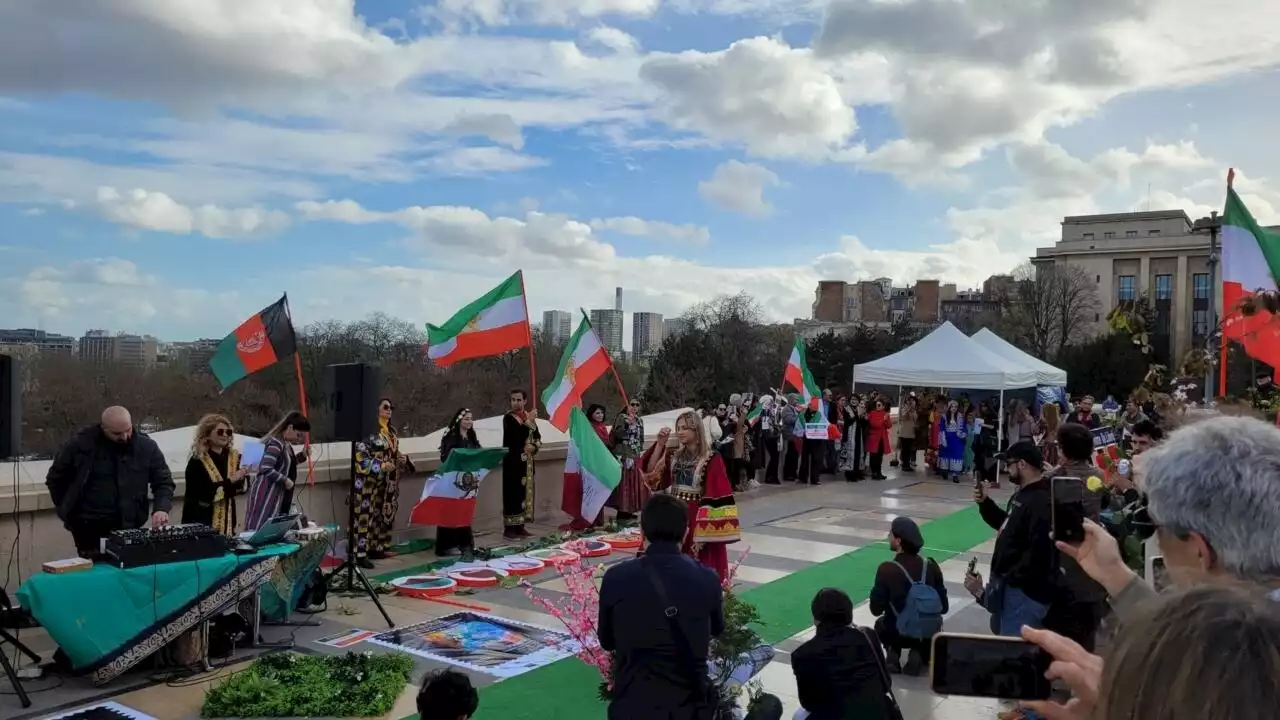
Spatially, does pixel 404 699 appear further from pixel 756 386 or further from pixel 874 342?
pixel 874 342

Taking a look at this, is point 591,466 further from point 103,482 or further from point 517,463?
point 103,482

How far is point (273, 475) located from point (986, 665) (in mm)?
7574

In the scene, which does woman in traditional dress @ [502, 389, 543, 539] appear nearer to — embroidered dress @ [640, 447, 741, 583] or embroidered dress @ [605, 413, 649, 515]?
embroidered dress @ [605, 413, 649, 515]

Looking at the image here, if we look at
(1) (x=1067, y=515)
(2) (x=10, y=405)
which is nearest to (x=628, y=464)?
(2) (x=10, y=405)

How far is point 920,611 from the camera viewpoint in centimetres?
624

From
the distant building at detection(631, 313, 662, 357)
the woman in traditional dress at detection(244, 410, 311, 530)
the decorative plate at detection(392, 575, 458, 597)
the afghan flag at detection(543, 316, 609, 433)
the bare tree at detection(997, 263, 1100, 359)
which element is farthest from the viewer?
the distant building at detection(631, 313, 662, 357)

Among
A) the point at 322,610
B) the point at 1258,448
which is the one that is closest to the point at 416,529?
the point at 322,610

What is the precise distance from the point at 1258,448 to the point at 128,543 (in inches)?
252

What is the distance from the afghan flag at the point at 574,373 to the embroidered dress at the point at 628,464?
1.45 meters

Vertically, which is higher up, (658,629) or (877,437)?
(658,629)

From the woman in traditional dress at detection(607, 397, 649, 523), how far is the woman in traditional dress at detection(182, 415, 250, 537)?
5693 millimetres

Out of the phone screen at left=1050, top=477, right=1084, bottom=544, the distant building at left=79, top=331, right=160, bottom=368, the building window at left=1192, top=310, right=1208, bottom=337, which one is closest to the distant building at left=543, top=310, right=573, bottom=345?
the distant building at left=79, top=331, right=160, bottom=368

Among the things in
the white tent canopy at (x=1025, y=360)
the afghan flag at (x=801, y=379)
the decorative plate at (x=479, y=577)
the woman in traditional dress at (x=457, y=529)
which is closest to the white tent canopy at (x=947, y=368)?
the white tent canopy at (x=1025, y=360)

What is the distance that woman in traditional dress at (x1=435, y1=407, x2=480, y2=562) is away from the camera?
34.4 feet
